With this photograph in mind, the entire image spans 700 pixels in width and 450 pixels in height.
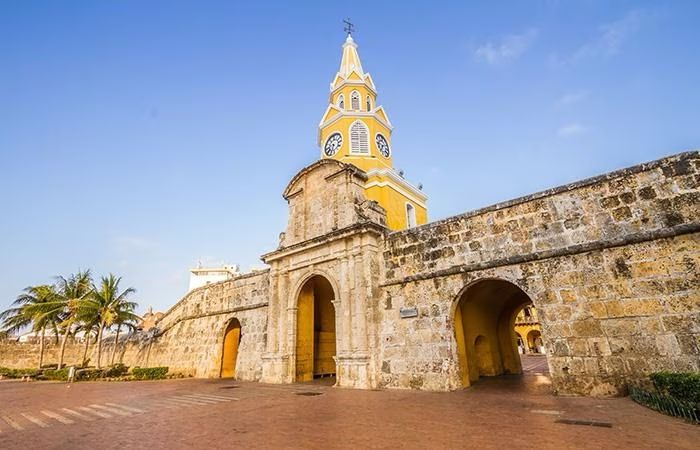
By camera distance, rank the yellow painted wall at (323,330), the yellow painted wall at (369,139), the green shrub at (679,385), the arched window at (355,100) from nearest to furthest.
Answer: the green shrub at (679,385)
the yellow painted wall at (323,330)
the yellow painted wall at (369,139)
the arched window at (355,100)

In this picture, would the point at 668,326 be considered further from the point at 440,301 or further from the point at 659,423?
the point at 440,301

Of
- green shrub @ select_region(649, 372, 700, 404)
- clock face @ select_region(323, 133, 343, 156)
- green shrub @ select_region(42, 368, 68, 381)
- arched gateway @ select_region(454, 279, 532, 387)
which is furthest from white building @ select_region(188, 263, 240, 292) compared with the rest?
green shrub @ select_region(649, 372, 700, 404)

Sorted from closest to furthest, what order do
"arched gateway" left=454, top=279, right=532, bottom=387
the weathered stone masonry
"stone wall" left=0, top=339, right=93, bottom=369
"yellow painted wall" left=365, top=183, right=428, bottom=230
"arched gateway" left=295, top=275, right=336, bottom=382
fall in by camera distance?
the weathered stone masonry < "arched gateway" left=454, top=279, right=532, bottom=387 < "arched gateway" left=295, top=275, right=336, bottom=382 < "yellow painted wall" left=365, top=183, right=428, bottom=230 < "stone wall" left=0, top=339, right=93, bottom=369

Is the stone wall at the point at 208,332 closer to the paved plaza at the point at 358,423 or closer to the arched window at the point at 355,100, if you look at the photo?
the paved plaza at the point at 358,423

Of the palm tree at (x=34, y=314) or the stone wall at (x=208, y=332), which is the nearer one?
the stone wall at (x=208, y=332)

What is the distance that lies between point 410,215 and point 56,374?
2238 cm

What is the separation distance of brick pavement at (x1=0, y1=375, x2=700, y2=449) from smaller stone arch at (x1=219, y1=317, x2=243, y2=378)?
27.5 ft

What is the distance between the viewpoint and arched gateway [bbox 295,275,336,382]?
43.6 ft

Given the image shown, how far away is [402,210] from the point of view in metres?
17.7

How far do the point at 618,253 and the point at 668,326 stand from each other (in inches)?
63.9

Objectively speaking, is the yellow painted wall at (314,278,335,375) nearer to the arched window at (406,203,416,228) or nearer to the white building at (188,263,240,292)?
the arched window at (406,203,416,228)

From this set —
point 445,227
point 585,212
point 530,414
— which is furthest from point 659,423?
point 445,227

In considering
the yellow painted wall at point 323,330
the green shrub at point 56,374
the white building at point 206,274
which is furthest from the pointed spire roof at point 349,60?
the white building at point 206,274

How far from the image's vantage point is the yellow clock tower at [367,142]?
56.0 feet
